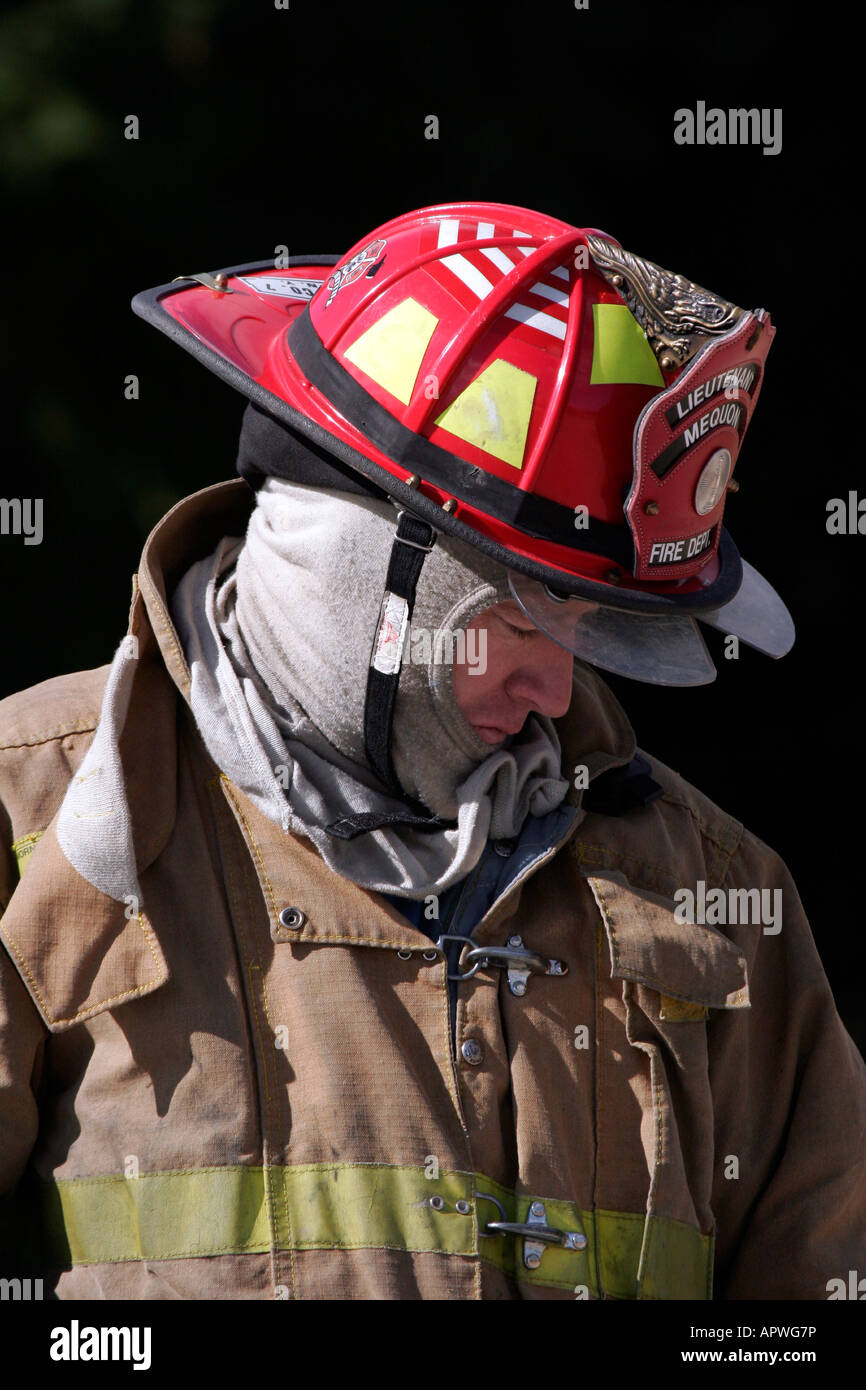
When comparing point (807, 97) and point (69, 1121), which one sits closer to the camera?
point (69, 1121)

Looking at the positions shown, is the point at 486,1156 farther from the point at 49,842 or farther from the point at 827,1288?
the point at 49,842

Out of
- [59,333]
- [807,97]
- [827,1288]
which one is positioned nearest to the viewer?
[827,1288]

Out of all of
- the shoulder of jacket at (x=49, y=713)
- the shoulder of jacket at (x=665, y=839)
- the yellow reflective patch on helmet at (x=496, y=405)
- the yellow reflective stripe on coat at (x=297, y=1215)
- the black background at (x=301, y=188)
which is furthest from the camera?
the black background at (x=301, y=188)

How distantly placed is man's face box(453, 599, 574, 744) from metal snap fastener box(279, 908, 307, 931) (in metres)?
0.45

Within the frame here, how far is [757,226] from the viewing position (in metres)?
4.53

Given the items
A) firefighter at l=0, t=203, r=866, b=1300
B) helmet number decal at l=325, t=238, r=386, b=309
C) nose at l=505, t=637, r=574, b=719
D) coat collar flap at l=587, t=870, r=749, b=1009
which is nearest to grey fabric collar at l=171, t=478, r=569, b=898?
firefighter at l=0, t=203, r=866, b=1300

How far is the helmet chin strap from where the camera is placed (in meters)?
2.50

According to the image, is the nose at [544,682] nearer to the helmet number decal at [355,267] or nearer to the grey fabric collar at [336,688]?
the grey fabric collar at [336,688]

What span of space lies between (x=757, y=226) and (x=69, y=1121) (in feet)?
10.9

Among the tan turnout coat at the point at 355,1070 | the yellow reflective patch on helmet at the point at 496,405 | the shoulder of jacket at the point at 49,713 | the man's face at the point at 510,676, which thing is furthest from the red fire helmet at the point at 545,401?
the shoulder of jacket at the point at 49,713

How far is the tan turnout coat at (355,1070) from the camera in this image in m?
2.34

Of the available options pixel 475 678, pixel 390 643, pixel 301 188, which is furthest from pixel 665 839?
pixel 301 188

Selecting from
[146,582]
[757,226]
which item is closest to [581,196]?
[757,226]

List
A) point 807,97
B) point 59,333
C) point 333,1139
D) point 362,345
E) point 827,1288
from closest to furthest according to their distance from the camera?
point 333,1139 → point 362,345 → point 827,1288 → point 59,333 → point 807,97
